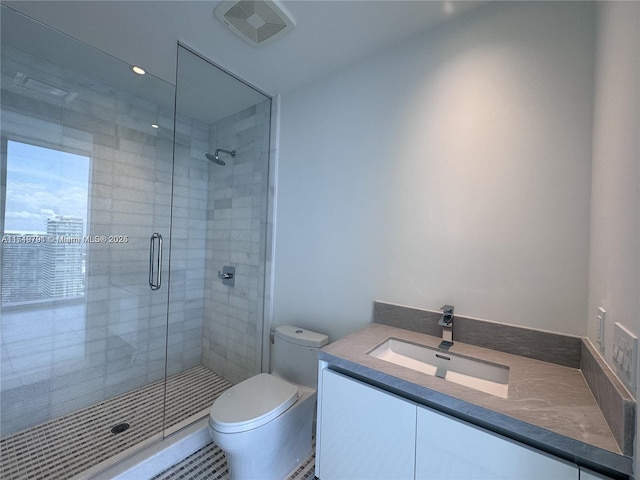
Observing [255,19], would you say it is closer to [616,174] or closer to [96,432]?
[616,174]

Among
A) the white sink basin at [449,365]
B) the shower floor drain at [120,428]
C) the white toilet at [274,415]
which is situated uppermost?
the white sink basin at [449,365]

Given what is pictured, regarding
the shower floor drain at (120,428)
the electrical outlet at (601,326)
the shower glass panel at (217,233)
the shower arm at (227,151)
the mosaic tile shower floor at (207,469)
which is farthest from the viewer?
the shower arm at (227,151)

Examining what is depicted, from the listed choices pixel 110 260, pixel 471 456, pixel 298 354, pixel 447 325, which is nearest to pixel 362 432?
pixel 471 456

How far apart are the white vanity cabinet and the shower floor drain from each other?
1.51 meters

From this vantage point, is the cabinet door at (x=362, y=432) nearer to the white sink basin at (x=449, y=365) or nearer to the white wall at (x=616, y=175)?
the white sink basin at (x=449, y=365)

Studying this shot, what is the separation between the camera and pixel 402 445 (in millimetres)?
998

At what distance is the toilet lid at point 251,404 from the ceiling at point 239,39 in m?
2.10

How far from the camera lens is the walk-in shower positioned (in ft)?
5.75

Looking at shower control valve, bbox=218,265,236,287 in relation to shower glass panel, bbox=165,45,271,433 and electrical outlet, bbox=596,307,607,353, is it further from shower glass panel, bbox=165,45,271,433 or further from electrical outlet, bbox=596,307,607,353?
electrical outlet, bbox=596,307,607,353

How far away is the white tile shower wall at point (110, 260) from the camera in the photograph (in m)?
1.81

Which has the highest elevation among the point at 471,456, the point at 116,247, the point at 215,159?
the point at 215,159

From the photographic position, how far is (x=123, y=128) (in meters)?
2.28

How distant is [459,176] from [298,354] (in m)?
1.46

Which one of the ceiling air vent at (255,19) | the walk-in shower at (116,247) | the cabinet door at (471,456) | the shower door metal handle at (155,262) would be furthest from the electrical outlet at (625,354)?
the shower door metal handle at (155,262)
